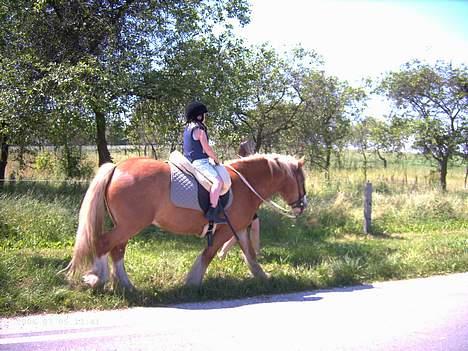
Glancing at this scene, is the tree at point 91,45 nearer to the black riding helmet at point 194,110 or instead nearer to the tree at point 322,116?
the black riding helmet at point 194,110

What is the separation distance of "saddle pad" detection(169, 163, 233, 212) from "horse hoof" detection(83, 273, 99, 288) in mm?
1406

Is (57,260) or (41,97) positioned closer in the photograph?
(57,260)

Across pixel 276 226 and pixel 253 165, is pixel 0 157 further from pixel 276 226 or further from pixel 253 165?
pixel 253 165

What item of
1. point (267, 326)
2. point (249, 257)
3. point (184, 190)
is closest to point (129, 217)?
point (184, 190)

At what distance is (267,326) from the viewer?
4.86m

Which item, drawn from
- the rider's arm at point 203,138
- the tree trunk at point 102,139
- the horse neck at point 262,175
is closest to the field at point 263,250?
the horse neck at point 262,175

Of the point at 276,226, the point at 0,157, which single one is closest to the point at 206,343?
the point at 276,226

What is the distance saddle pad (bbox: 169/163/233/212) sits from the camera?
623cm

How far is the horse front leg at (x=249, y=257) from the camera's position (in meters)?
6.79

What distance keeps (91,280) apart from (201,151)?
2.26 meters

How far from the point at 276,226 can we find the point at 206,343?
704cm

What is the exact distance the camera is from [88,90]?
405 inches

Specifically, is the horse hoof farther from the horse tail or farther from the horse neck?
the horse neck

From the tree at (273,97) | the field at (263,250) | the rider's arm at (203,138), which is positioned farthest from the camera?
the tree at (273,97)
